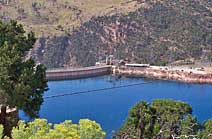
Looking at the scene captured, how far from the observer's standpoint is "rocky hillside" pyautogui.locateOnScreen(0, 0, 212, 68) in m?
98.7

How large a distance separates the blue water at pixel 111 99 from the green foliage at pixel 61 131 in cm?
2638

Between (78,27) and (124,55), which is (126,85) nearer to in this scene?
(124,55)

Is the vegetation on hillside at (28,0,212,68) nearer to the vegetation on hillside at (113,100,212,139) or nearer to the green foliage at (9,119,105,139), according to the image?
the vegetation on hillside at (113,100,212,139)

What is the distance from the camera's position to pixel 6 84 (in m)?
17.6

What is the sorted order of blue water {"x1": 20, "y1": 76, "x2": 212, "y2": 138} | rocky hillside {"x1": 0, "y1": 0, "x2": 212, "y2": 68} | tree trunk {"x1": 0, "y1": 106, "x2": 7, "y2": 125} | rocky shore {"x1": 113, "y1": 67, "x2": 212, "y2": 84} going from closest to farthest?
tree trunk {"x1": 0, "y1": 106, "x2": 7, "y2": 125} → blue water {"x1": 20, "y1": 76, "x2": 212, "y2": 138} → rocky shore {"x1": 113, "y1": 67, "x2": 212, "y2": 84} → rocky hillside {"x1": 0, "y1": 0, "x2": 212, "y2": 68}

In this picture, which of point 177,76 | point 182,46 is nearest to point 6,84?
point 177,76

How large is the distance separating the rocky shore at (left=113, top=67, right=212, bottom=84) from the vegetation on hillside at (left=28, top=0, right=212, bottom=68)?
1243 centimetres

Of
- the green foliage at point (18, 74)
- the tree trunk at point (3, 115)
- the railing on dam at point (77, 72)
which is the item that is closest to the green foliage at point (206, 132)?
the green foliage at point (18, 74)

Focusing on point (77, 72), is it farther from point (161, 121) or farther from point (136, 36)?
point (161, 121)

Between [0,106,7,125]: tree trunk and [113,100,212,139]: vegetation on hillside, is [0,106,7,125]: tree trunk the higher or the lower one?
the higher one

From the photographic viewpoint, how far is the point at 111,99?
59.5 metres

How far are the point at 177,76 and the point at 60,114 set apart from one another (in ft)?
114

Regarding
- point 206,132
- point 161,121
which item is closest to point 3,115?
point 161,121

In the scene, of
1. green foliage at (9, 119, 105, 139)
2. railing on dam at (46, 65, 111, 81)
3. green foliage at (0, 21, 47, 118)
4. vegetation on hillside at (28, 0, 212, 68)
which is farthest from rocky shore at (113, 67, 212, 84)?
green foliage at (9, 119, 105, 139)
